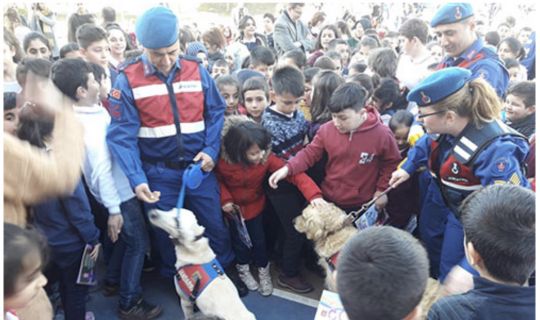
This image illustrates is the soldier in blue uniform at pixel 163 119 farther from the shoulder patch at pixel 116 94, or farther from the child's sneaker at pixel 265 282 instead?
the child's sneaker at pixel 265 282

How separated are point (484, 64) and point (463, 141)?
52.2 inches

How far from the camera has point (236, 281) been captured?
375 centimetres

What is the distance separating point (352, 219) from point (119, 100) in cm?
176

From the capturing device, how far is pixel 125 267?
330cm

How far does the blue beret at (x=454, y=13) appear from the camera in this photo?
367 cm

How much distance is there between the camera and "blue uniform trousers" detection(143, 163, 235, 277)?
3180mm

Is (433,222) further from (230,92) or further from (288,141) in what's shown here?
(230,92)

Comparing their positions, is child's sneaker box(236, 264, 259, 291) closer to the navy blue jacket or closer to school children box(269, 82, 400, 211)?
school children box(269, 82, 400, 211)

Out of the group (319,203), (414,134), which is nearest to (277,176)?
(319,203)

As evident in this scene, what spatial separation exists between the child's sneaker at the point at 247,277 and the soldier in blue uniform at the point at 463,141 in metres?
1.53

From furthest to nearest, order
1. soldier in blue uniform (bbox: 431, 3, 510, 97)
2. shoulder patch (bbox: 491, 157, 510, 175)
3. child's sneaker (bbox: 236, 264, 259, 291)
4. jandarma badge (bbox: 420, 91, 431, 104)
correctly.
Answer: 1. child's sneaker (bbox: 236, 264, 259, 291)
2. soldier in blue uniform (bbox: 431, 3, 510, 97)
3. jandarma badge (bbox: 420, 91, 431, 104)
4. shoulder patch (bbox: 491, 157, 510, 175)

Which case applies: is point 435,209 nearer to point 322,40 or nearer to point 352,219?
point 352,219

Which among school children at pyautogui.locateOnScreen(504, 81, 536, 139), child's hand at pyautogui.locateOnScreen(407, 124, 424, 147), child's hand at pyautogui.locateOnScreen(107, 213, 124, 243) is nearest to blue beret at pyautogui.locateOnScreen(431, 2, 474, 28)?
school children at pyautogui.locateOnScreen(504, 81, 536, 139)

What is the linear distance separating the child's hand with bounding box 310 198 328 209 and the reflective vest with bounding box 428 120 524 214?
31.6 inches
